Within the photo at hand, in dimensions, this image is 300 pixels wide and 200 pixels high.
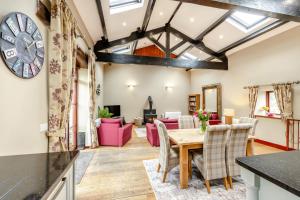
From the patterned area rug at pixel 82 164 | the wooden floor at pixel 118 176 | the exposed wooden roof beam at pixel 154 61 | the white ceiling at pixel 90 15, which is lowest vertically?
the wooden floor at pixel 118 176

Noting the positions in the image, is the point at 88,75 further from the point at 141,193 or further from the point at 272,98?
the point at 272,98

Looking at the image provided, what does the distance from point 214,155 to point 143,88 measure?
6602 mm

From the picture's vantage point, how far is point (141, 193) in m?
2.24

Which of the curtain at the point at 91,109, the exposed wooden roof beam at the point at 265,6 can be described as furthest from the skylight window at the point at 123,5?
the exposed wooden roof beam at the point at 265,6

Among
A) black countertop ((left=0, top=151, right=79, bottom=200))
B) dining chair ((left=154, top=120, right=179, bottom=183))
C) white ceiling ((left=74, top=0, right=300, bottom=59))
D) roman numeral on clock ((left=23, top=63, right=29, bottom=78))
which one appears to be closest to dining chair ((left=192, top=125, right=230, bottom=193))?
dining chair ((left=154, top=120, right=179, bottom=183))

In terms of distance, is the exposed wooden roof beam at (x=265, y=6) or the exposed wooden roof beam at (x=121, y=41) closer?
the exposed wooden roof beam at (x=265, y=6)

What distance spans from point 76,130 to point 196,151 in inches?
132

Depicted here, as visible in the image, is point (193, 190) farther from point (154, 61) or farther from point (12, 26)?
point (154, 61)

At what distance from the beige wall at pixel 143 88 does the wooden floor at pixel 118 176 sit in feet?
14.0

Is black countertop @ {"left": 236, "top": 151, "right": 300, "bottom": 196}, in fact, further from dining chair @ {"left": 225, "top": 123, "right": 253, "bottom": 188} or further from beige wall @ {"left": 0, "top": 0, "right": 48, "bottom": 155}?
beige wall @ {"left": 0, "top": 0, "right": 48, "bottom": 155}

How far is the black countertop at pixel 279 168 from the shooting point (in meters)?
0.70

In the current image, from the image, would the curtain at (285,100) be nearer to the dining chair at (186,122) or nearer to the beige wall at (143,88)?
the dining chair at (186,122)

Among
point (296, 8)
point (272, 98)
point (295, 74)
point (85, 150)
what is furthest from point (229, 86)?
point (85, 150)

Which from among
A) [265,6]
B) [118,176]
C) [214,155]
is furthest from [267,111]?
[118,176]
